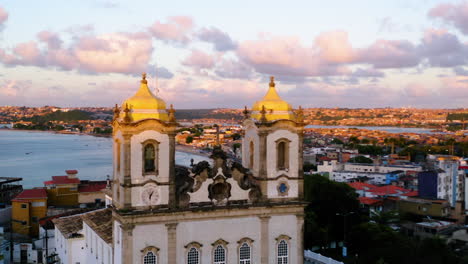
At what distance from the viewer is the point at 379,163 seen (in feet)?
264

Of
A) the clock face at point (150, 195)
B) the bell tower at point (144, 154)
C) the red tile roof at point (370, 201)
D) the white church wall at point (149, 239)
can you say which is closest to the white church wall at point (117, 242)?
the white church wall at point (149, 239)

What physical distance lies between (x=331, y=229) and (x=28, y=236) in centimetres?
2296

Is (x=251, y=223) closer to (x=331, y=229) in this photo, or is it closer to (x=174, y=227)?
(x=174, y=227)

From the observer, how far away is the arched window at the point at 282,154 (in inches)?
933

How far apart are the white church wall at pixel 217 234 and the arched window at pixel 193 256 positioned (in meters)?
0.17

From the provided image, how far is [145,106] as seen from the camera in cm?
2166

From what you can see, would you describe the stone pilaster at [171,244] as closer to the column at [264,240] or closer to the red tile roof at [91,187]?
the column at [264,240]

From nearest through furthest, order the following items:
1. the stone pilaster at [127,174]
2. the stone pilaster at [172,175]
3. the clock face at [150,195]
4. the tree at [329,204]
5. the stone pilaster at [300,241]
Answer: the stone pilaster at [127,174] → the clock face at [150,195] → the stone pilaster at [172,175] → the stone pilaster at [300,241] → the tree at [329,204]

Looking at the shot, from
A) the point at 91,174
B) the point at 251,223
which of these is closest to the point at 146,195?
the point at 251,223

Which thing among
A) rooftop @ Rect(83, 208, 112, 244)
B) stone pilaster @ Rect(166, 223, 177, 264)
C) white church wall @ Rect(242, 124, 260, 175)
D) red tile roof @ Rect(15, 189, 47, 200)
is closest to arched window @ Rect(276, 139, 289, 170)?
white church wall @ Rect(242, 124, 260, 175)

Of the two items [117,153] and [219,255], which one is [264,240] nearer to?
[219,255]

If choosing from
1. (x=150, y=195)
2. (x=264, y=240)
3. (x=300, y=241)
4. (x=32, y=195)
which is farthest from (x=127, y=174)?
(x=32, y=195)

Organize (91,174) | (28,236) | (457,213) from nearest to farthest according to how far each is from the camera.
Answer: (28,236) → (457,213) → (91,174)

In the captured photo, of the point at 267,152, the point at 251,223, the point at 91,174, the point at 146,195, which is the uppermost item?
the point at 267,152
